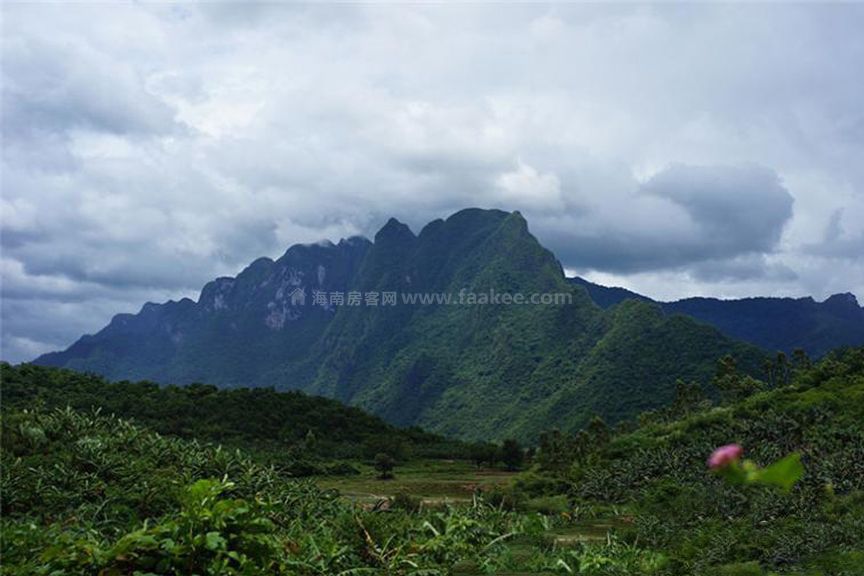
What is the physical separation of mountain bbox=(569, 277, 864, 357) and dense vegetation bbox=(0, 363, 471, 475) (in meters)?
78.8

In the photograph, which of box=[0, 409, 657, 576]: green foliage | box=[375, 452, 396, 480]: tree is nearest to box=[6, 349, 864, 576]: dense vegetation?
box=[0, 409, 657, 576]: green foliage

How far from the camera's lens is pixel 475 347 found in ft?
415

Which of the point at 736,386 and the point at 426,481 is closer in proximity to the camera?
the point at 426,481

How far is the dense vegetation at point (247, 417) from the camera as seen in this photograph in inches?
2041

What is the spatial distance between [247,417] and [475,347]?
229 ft

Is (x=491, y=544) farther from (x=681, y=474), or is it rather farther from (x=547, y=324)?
(x=547, y=324)

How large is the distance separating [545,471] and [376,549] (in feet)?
130

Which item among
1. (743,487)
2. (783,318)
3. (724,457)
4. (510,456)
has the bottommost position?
(510,456)

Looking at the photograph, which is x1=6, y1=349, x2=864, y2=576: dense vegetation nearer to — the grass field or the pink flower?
the pink flower

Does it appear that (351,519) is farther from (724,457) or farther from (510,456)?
(510,456)

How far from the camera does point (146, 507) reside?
882cm

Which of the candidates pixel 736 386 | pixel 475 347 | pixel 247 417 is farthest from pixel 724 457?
pixel 475 347

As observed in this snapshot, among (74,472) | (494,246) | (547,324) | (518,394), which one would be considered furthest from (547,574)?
(494,246)

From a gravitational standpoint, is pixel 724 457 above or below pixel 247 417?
above
